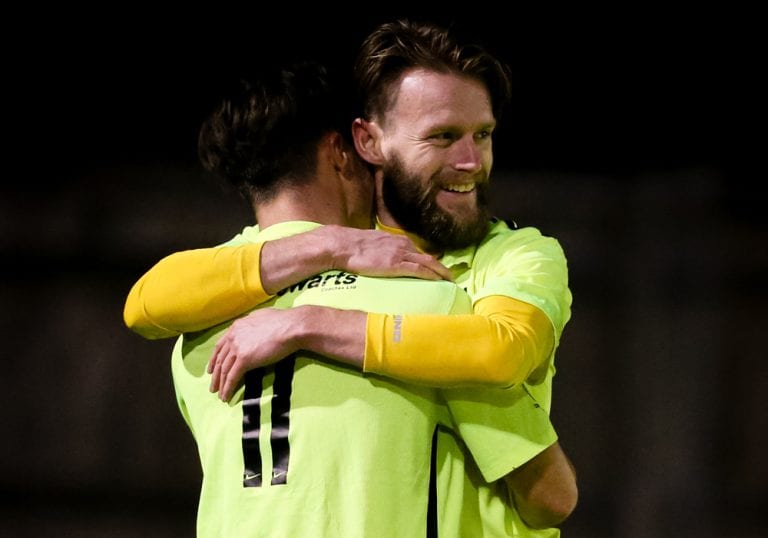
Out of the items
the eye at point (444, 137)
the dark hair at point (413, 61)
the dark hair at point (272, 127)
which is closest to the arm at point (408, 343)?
the dark hair at point (272, 127)

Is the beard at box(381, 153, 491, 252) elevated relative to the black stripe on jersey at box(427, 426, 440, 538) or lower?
elevated

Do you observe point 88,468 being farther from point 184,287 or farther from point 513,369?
point 513,369

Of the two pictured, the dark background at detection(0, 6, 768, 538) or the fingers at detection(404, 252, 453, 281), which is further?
the dark background at detection(0, 6, 768, 538)

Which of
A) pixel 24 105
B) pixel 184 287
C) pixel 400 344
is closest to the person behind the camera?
pixel 400 344

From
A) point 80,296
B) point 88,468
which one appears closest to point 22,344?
point 80,296

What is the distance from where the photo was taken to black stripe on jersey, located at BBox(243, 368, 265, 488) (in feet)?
4.37

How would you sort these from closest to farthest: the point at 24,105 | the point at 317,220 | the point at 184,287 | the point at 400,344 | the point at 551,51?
1. the point at 400,344
2. the point at 184,287
3. the point at 317,220
4. the point at 551,51
5. the point at 24,105

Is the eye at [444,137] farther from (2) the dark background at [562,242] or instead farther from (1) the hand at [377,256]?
(2) the dark background at [562,242]

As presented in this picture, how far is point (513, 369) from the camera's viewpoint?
129 cm

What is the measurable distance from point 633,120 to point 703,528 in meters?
1.30

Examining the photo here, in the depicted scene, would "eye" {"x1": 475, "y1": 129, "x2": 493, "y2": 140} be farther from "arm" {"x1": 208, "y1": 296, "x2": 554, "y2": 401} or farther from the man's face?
"arm" {"x1": 208, "y1": 296, "x2": 554, "y2": 401}

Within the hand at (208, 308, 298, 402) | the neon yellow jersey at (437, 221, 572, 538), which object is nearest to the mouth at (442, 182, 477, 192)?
the neon yellow jersey at (437, 221, 572, 538)

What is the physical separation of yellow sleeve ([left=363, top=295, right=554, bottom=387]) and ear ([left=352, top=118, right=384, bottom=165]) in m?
0.52

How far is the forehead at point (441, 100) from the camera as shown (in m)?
1.70
